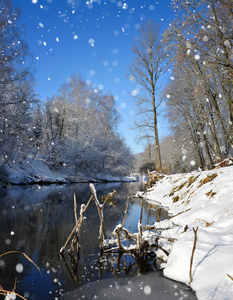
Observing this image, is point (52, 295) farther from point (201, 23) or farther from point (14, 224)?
point (201, 23)

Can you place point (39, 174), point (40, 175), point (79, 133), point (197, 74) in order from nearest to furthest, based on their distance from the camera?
point (197, 74), point (40, 175), point (39, 174), point (79, 133)

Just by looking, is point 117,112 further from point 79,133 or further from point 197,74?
point 197,74

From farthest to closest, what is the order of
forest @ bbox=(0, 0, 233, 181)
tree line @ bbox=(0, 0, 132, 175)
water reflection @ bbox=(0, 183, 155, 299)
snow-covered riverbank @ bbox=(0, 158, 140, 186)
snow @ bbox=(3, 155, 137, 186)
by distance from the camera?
tree line @ bbox=(0, 0, 132, 175)
snow @ bbox=(3, 155, 137, 186)
snow-covered riverbank @ bbox=(0, 158, 140, 186)
forest @ bbox=(0, 0, 233, 181)
water reflection @ bbox=(0, 183, 155, 299)

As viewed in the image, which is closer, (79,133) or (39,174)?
(39,174)

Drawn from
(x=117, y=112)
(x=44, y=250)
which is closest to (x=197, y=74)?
(x=44, y=250)

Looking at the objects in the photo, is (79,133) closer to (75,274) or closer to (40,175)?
(40,175)

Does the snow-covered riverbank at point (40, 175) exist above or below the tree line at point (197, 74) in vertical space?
below

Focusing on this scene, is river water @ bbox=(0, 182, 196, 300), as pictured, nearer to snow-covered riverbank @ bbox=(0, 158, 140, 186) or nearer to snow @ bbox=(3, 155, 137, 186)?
snow-covered riverbank @ bbox=(0, 158, 140, 186)

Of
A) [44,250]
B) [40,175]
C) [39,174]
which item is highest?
[39,174]

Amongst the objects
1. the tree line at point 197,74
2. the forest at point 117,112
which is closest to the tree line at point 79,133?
the forest at point 117,112

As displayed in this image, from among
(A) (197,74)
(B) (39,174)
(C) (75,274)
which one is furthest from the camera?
(B) (39,174)

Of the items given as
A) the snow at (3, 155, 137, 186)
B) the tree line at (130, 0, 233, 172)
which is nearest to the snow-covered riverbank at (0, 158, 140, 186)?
the snow at (3, 155, 137, 186)

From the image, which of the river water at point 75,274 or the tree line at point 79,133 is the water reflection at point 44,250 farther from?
the tree line at point 79,133

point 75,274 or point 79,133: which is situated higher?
point 79,133
